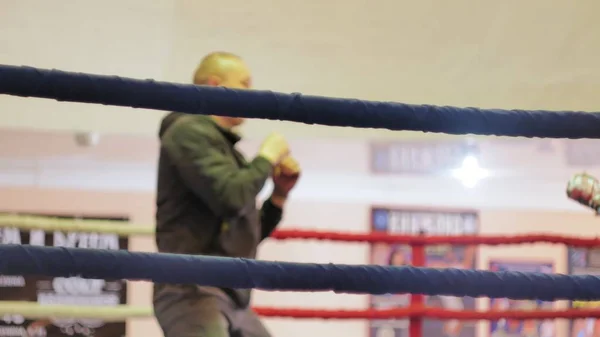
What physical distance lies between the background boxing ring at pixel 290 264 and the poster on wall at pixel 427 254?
3543 mm

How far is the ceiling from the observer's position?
220 cm

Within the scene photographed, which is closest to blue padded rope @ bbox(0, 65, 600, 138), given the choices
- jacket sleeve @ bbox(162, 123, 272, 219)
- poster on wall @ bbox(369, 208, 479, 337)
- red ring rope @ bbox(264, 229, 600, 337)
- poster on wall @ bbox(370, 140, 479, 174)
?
jacket sleeve @ bbox(162, 123, 272, 219)

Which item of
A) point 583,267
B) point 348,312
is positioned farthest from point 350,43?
point 583,267

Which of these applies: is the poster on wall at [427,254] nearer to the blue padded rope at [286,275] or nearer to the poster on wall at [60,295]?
the poster on wall at [60,295]

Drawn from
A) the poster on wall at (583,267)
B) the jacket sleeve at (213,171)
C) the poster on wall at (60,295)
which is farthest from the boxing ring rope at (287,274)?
the poster on wall at (583,267)

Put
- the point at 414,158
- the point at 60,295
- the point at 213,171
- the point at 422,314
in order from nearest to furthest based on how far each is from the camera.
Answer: the point at 213,171 → the point at 422,314 → the point at 60,295 → the point at 414,158

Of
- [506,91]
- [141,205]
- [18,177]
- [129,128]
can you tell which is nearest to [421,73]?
[506,91]

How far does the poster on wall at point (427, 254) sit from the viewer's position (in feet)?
14.8

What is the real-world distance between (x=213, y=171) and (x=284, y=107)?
38 cm

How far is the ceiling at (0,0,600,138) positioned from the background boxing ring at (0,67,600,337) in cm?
131

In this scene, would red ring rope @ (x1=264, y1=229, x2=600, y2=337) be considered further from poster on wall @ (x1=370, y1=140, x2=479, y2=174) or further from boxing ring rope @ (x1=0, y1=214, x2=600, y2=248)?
poster on wall @ (x1=370, y1=140, x2=479, y2=174)

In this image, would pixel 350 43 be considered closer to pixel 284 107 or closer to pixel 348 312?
pixel 348 312

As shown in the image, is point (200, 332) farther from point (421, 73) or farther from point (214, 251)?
point (421, 73)

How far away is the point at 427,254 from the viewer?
4523 millimetres
